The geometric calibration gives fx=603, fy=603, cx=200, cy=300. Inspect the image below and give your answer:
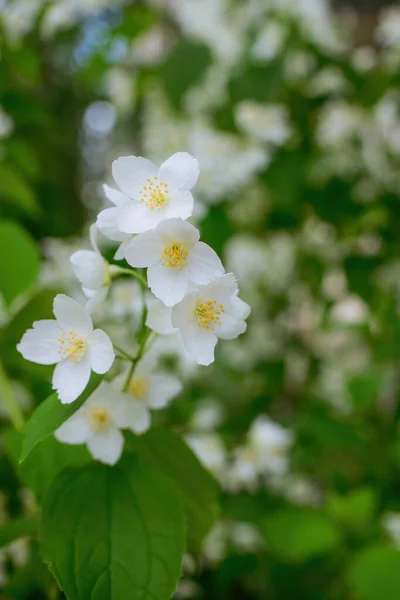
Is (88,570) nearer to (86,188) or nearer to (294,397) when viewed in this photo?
(294,397)

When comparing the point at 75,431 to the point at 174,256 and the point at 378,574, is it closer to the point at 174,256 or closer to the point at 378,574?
the point at 174,256

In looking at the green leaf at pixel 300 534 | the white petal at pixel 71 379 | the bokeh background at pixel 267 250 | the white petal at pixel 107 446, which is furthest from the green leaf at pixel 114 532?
the green leaf at pixel 300 534

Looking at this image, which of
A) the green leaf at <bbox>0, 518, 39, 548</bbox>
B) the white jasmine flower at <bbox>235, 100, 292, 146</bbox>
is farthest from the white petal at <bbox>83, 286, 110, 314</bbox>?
the white jasmine flower at <bbox>235, 100, 292, 146</bbox>

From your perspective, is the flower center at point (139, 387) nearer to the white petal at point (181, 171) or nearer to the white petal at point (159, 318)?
the white petal at point (159, 318)

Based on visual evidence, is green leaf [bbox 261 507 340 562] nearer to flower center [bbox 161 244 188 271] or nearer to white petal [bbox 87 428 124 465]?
white petal [bbox 87 428 124 465]

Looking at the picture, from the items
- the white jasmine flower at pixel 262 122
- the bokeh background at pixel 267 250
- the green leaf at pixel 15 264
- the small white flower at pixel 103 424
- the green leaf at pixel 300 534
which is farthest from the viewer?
the white jasmine flower at pixel 262 122

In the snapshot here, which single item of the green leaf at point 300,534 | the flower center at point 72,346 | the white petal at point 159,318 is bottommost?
the green leaf at point 300,534
